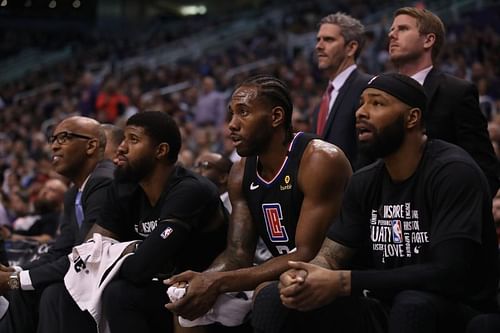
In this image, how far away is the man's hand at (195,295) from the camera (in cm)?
375

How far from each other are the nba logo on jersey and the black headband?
18.0 inches

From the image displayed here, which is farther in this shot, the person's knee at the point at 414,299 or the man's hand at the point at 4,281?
the man's hand at the point at 4,281

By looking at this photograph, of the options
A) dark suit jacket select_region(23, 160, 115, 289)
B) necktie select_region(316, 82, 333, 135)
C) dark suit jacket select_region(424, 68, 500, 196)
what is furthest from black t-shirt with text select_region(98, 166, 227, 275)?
dark suit jacket select_region(424, 68, 500, 196)

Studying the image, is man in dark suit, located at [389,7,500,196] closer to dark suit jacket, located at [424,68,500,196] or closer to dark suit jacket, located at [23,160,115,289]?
dark suit jacket, located at [424,68,500,196]

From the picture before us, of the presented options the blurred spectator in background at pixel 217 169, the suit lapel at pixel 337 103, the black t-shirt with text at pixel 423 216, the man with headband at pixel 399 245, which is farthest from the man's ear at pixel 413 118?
the blurred spectator in background at pixel 217 169

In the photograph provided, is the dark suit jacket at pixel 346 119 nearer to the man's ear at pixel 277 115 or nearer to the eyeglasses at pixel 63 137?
the man's ear at pixel 277 115

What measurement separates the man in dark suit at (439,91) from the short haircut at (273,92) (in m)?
0.70

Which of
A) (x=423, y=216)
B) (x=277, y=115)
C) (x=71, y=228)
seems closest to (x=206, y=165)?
(x=71, y=228)

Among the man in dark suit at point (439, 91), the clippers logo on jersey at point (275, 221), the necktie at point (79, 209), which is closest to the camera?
the clippers logo on jersey at point (275, 221)

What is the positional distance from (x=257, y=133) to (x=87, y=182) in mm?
1423

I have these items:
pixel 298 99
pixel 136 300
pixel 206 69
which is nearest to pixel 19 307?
pixel 136 300

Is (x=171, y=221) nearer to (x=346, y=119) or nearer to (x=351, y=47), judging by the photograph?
(x=346, y=119)

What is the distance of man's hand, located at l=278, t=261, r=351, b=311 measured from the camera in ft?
10.5

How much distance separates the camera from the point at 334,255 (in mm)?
3520
